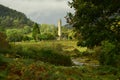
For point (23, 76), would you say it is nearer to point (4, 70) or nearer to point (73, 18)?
point (4, 70)

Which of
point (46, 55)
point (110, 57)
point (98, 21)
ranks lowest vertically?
point (110, 57)

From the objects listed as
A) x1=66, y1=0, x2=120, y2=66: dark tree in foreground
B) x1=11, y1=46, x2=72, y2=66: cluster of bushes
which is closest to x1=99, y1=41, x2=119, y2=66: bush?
x1=66, y1=0, x2=120, y2=66: dark tree in foreground

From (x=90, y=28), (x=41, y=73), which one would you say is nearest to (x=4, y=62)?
(x=41, y=73)

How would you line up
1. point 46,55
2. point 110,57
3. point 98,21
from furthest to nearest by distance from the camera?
point 110,57 < point 46,55 < point 98,21

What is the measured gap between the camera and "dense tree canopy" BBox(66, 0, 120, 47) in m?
26.8

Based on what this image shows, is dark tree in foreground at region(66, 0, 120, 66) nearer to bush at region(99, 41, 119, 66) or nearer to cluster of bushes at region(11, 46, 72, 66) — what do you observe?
bush at region(99, 41, 119, 66)

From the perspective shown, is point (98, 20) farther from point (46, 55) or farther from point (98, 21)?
point (46, 55)

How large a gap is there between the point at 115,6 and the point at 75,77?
10.5m

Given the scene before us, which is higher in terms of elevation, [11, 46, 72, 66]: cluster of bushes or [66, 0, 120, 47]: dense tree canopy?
[66, 0, 120, 47]: dense tree canopy

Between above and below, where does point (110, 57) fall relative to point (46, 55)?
below

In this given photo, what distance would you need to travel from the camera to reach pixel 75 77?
60.7ft

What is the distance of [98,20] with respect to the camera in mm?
27500

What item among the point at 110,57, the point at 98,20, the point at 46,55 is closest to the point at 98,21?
the point at 98,20

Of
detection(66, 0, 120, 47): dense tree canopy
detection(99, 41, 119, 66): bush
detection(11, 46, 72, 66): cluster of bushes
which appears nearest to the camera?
detection(66, 0, 120, 47): dense tree canopy
